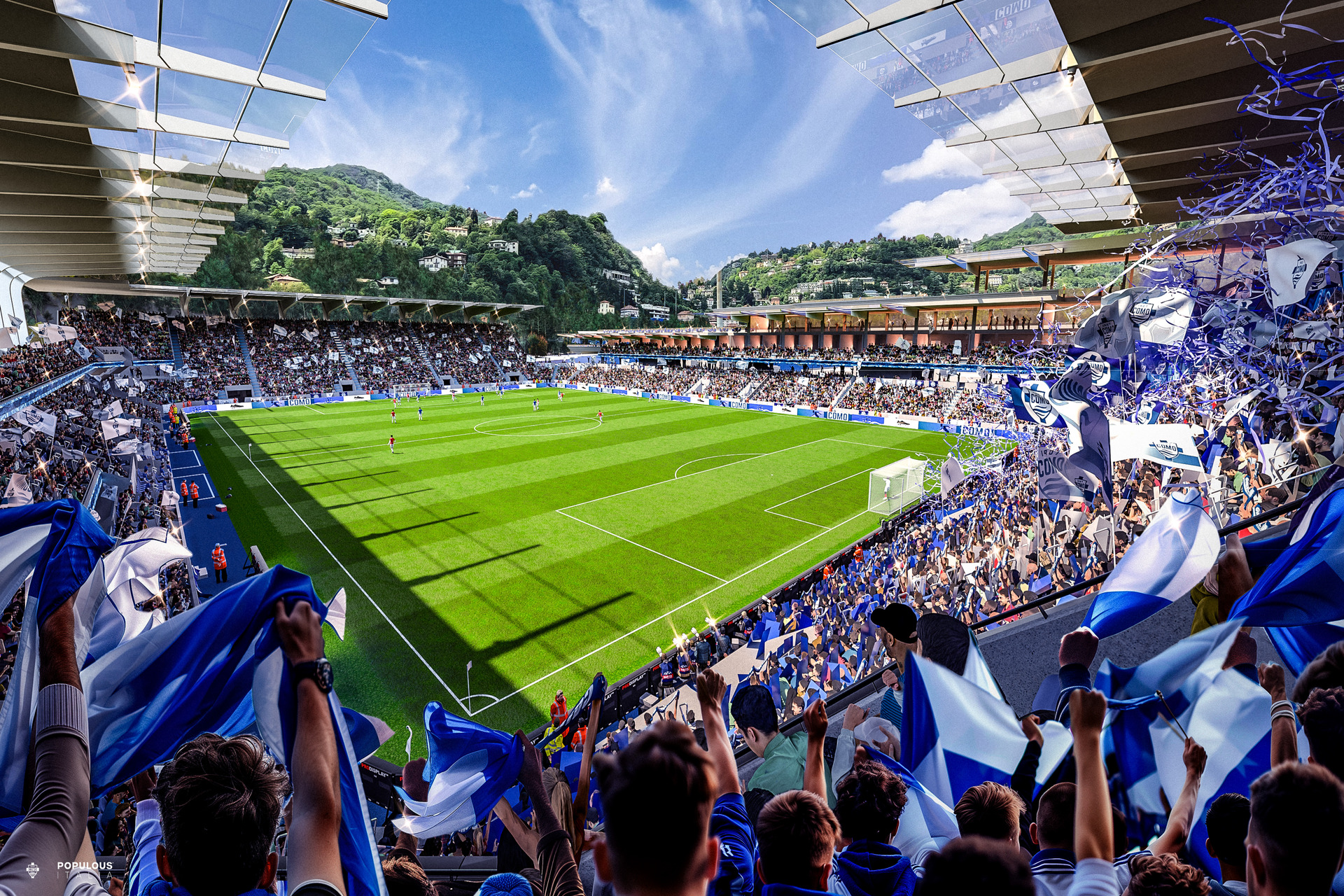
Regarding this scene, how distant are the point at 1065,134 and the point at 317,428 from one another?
122 ft

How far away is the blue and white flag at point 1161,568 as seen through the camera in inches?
127

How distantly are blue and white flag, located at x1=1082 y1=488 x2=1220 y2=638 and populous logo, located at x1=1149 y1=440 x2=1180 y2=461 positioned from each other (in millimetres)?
3248

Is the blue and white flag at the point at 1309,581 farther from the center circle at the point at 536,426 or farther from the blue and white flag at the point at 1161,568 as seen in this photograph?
the center circle at the point at 536,426

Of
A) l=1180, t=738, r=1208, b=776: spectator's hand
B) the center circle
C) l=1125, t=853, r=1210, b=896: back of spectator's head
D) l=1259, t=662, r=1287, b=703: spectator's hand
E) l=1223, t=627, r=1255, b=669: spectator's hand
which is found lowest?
the center circle

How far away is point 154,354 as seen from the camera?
4488cm

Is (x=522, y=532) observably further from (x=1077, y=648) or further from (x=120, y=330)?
(x=120, y=330)

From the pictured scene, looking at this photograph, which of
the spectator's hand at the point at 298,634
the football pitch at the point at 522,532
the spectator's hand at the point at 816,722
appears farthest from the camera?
the football pitch at the point at 522,532

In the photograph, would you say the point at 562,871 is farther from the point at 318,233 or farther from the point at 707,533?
the point at 318,233

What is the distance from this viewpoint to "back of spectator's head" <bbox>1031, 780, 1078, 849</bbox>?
2.09 m

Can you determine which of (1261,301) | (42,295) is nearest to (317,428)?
(42,295)

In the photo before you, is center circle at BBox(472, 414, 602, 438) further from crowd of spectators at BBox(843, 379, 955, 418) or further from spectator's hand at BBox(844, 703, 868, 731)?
spectator's hand at BBox(844, 703, 868, 731)

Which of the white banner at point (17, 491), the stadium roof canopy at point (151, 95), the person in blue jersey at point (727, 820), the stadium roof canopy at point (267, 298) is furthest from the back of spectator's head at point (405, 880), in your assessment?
the stadium roof canopy at point (267, 298)

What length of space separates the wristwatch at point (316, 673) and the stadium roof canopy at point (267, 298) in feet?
146

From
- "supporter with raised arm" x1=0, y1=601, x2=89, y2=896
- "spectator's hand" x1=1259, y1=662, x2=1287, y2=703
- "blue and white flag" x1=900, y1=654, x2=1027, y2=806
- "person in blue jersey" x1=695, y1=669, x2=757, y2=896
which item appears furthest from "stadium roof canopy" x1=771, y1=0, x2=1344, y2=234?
"supporter with raised arm" x1=0, y1=601, x2=89, y2=896
